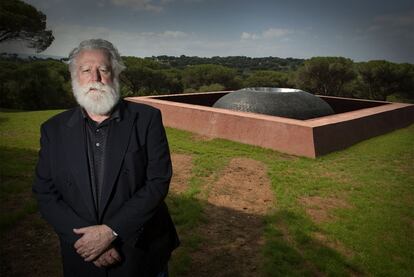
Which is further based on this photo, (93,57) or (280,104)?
(280,104)

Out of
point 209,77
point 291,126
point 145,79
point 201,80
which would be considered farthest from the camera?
point 201,80

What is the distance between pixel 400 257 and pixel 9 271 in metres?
4.79

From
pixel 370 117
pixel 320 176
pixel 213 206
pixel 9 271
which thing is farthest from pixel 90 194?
pixel 370 117

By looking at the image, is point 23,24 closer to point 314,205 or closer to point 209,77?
point 209,77

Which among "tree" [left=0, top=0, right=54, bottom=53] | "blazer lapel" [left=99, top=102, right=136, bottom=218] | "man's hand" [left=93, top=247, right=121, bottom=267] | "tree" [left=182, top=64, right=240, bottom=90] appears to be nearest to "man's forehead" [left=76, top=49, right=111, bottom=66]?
"blazer lapel" [left=99, top=102, right=136, bottom=218]

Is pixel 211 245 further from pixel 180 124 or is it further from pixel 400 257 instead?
pixel 180 124

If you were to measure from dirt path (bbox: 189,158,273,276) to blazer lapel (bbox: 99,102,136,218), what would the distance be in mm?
2116

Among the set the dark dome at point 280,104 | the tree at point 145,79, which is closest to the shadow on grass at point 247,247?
the dark dome at point 280,104

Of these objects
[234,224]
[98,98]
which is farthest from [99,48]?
[234,224]

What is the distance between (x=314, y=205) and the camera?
5.79 m

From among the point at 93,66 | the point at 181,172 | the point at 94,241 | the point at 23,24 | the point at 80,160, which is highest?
the point at 23,24

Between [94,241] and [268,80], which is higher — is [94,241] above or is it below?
below

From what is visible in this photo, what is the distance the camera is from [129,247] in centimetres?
219

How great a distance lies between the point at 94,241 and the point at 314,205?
456 centimetres
